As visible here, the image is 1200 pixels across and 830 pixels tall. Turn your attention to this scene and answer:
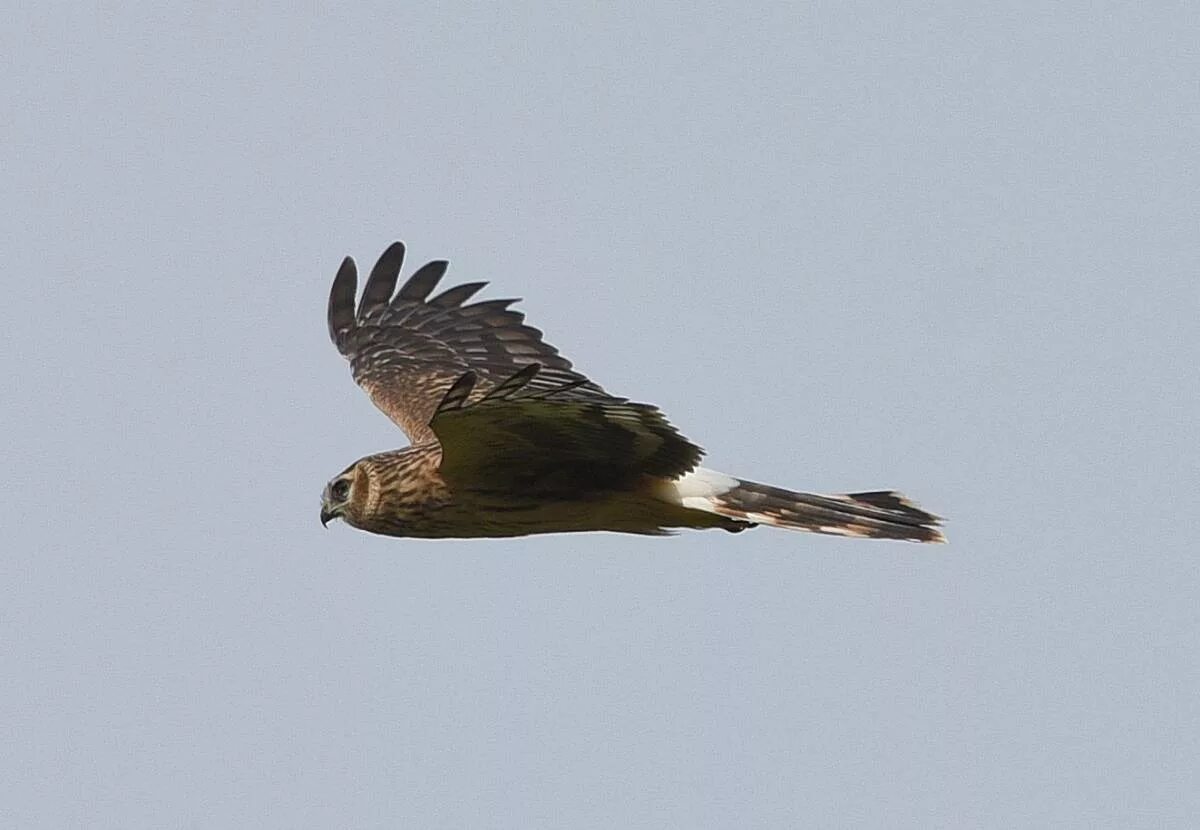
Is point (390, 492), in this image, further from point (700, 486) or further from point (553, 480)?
point (700, 486)

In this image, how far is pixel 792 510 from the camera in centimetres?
1004

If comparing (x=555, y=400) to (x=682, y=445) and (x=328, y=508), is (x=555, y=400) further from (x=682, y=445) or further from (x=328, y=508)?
(x=328, y=508)

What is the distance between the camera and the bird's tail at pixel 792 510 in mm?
9867

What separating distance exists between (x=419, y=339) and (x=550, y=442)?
12.1 ft

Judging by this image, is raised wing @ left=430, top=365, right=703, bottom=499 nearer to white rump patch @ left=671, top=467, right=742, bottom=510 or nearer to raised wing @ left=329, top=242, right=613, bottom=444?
white rump patch @ left=671, top=467, right=742, bottom=510

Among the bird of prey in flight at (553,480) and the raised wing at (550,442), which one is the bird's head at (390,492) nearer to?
the bird of prey in flight at (553,480)

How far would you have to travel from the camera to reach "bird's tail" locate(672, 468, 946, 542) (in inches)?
388

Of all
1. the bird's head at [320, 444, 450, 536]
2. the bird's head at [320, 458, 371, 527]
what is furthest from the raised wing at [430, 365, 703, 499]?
the bird's head at [320, 458, 371, 527]

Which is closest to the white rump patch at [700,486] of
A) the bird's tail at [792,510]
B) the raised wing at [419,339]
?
the bird's tail at [792,510]

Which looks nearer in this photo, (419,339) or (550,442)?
(550,442)

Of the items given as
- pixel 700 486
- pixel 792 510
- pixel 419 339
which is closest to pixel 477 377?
pixel 700 486

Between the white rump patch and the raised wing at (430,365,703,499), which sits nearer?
the raised wing at (430,365,703,499)

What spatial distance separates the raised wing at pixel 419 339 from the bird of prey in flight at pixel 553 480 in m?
0.04

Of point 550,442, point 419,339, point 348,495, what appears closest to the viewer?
point 550,442
